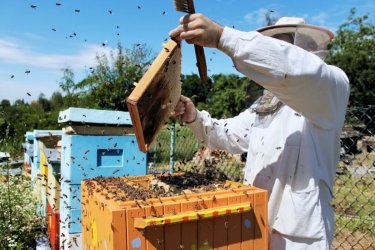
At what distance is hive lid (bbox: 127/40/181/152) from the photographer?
1402 millimetres

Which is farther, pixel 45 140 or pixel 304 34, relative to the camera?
pixel 45 140

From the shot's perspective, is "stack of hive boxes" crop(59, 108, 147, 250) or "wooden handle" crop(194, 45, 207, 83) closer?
"wooden handle" crop(194, 45, 207, 83)

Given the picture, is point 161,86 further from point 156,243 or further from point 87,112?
point 87,112

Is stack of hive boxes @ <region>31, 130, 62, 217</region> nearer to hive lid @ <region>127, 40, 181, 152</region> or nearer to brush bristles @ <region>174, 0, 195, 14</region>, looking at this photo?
hive lid @ <region>127, 40, 181, 152</region>

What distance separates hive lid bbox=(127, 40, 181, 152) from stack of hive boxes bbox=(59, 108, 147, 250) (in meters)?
1.18

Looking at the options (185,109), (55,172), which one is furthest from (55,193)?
(185,109)

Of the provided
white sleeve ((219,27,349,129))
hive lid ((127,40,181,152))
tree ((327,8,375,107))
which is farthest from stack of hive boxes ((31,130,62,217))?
tree ((327,8,375,107))

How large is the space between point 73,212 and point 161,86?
5.60 feet

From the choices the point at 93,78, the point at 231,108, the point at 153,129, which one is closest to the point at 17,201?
the point at 153,129

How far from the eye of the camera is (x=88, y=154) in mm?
2891

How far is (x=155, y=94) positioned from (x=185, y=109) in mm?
783

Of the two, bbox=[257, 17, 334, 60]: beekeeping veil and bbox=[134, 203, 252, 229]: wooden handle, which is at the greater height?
bbox=[257, 17, 334, 60]: beekeeping veil

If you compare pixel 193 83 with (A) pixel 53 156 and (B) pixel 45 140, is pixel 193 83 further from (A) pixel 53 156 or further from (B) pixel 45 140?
(A) pixel 53 156

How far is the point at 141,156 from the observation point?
123 inches
